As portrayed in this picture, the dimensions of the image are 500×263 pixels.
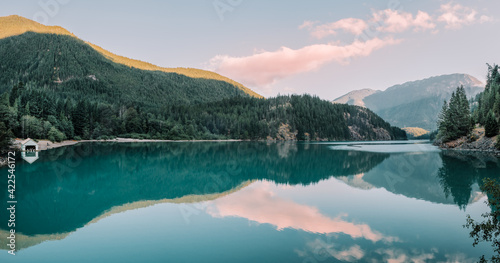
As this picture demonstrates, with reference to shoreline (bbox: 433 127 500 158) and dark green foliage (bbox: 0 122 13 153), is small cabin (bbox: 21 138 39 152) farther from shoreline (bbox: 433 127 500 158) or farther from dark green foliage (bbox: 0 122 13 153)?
shoreline (bbox: 433 127 500 158)

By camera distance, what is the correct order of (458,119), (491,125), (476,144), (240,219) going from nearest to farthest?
(240,219)
(491,125)
(476,144)
(458,119)

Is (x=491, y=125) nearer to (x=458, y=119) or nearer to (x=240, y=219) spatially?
(x=458, y=119)

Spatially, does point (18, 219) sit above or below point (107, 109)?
below

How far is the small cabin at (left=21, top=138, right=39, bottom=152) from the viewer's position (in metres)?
55.5

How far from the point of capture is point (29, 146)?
59406mm

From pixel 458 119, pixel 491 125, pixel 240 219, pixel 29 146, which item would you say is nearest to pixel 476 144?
pixel 491 125

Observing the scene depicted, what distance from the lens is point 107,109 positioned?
12425cm

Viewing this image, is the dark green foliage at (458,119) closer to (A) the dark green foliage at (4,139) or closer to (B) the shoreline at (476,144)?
(B) the shoreline at (476,144)

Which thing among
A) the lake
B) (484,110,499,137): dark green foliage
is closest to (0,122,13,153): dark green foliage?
the lake

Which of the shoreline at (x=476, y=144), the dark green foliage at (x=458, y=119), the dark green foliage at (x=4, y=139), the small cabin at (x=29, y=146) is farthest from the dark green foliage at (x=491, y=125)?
the small cabin at (x=29, y=146)

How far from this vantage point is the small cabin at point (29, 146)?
55500 mm

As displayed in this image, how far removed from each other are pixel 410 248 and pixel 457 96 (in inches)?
3502

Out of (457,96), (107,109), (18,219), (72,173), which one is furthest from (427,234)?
(107,109)

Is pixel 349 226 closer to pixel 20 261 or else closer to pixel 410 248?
pixel 410 248
